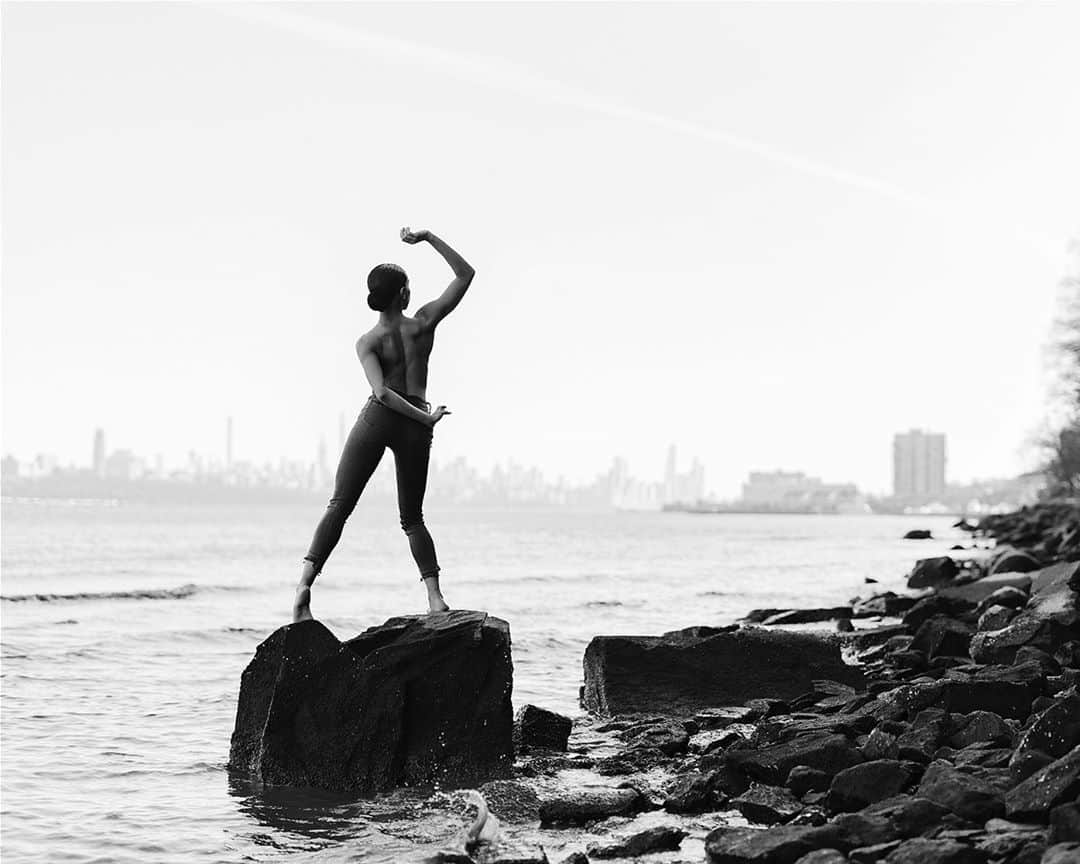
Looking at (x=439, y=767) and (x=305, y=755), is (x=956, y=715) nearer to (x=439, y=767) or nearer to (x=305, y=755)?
(x=439, y=767)

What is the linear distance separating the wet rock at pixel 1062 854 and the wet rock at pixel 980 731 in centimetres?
261

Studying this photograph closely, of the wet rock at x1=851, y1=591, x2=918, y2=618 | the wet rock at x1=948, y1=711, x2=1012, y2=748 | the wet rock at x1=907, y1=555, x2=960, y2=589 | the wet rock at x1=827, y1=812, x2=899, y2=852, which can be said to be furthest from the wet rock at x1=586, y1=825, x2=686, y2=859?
the wet rock at x1=907, y1=555, x2=960, y2=589

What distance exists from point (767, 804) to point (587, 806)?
3.86 feet

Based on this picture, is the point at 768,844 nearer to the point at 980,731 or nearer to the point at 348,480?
the point at 980,731

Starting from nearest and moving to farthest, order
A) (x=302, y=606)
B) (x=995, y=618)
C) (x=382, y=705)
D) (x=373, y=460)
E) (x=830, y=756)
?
1. (x=830, y=756)
2. (x=382, y=705)
3. (x=302, y=606)
4. (x=373, y=460)
5. (x=995, y=618)

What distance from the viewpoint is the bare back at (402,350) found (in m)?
10.5

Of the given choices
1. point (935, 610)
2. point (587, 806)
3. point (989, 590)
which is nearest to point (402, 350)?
point (587, 806)

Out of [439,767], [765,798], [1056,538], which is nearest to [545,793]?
[439,767]

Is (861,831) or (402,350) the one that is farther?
(402,350)

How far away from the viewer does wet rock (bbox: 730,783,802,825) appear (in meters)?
8.30

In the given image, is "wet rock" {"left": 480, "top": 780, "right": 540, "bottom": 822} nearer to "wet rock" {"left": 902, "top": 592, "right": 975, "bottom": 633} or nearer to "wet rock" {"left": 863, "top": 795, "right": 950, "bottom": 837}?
"wet rock" {"left": 863, "top": 795, "right": 950, "bottom": 837}

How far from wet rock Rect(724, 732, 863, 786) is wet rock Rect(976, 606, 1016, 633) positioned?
7263mm

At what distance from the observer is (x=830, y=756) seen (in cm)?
902

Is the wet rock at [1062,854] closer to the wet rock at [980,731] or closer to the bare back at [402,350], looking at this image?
the wet rock at [980,731]
